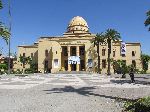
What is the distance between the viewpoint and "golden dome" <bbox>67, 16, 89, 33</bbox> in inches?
3191

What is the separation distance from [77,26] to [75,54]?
9893 mm

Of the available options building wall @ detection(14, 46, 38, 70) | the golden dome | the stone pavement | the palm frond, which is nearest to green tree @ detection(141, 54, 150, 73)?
the golden dome

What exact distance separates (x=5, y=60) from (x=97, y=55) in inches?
1256

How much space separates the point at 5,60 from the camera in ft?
298

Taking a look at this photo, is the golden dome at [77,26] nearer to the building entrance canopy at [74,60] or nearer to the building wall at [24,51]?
the building entrance canopy at [74,60]

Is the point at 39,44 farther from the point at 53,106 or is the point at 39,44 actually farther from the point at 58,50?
the point at 53,106

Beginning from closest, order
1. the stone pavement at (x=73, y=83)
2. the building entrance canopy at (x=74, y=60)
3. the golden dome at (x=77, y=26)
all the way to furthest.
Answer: the stone pavement at (x=73, y=83) < the building entrance canopy at (x=74, y=60) < the golden dome at (x=77, y=26)

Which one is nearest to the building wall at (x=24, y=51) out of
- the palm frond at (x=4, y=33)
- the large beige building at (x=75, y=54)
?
the large beige building at (x=75, y=54)

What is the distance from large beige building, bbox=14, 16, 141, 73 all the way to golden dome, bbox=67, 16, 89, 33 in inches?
116

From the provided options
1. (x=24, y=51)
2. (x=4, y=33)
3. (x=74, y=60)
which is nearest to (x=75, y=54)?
(x=74, y=60)

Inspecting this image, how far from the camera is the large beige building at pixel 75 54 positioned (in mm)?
73312

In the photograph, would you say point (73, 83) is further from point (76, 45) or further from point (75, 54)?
point (75, 54)

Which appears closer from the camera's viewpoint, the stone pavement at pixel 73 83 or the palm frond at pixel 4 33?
the palm frond at pixel 4 33

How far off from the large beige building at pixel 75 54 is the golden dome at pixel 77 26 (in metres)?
2.94
